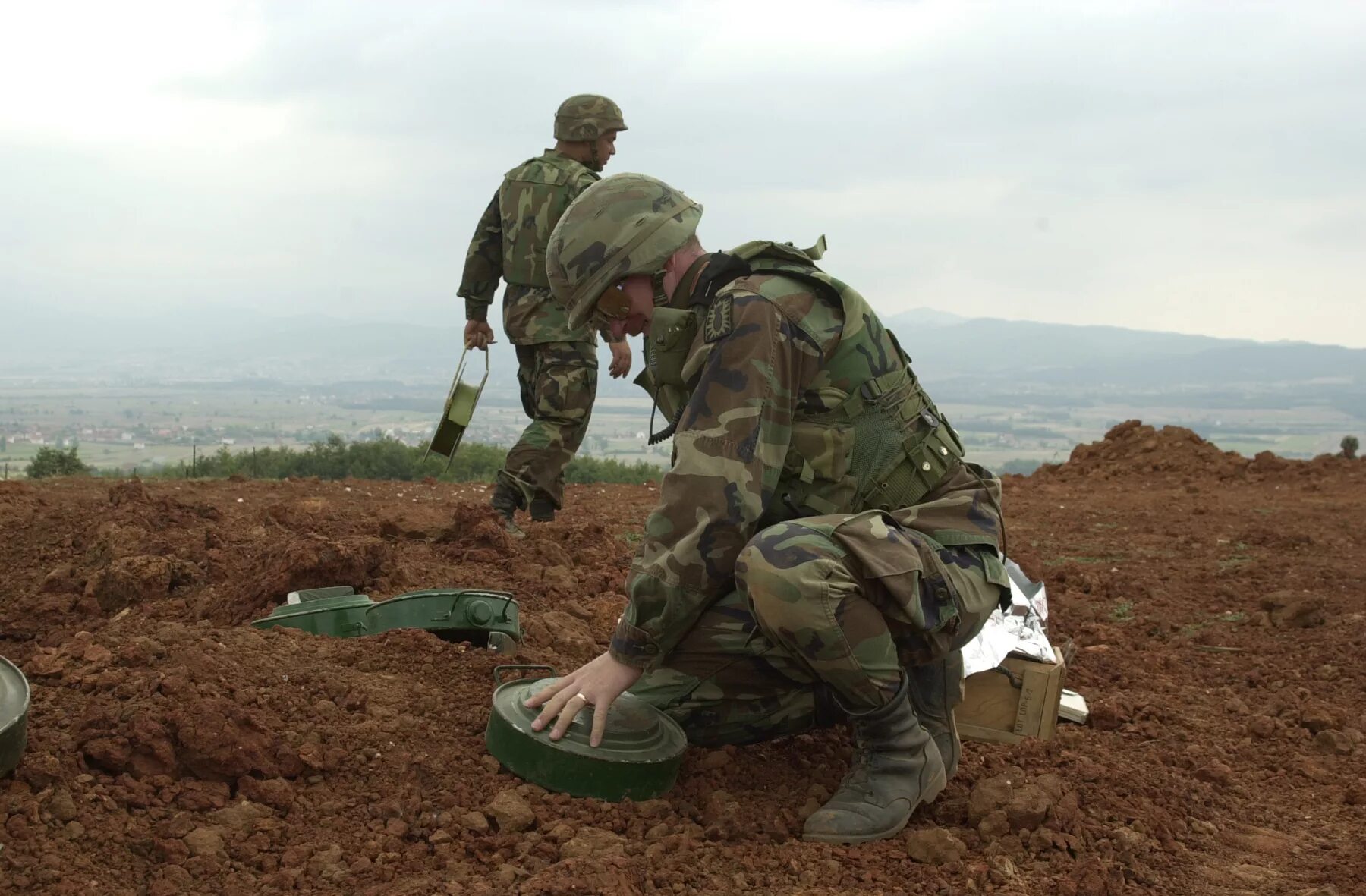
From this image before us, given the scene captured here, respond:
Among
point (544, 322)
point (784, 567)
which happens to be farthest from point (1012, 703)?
point (544, 322)

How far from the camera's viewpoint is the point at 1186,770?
3.58 m

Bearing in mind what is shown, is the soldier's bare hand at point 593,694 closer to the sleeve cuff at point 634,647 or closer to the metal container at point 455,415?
the sleeve cuff at point 634,647

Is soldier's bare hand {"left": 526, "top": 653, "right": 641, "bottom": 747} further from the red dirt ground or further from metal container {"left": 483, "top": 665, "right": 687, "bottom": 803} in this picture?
the red dirt ground

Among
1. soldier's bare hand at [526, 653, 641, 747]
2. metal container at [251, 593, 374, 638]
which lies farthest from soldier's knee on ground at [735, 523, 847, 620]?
metal container at [251, 593, 374, 638]

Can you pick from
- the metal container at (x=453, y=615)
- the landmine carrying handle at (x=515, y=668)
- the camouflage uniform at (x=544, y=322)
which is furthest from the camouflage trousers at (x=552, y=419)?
the landmine carrying handle at (x=515, y=668)

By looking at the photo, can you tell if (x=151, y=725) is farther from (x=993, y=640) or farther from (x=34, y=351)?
(x=34, y=351)

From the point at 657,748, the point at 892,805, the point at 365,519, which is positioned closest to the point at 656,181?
the point at 657,748

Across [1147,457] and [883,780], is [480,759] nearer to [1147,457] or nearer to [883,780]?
[883,780]

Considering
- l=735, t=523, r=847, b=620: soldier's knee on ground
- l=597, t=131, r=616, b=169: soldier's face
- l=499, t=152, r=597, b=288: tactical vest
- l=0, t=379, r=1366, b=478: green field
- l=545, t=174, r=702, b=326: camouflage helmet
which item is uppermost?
l=597, t=131, r=616, b=169: soldier's face

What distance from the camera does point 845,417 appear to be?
2.97 m

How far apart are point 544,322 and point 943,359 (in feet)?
287

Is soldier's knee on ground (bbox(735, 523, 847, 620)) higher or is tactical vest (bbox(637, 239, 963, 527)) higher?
tactical vest (bbox(637, 239, 963, 527))

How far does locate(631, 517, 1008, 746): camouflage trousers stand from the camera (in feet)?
8.97

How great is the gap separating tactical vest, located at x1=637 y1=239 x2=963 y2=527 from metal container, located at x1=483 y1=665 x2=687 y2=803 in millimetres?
589
